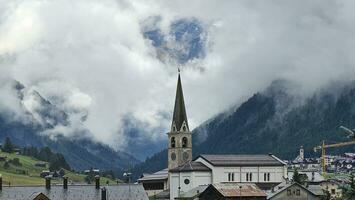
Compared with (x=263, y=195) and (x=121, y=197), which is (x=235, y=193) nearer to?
(x=263, y=195)

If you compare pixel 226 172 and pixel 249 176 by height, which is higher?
pixel 226 172

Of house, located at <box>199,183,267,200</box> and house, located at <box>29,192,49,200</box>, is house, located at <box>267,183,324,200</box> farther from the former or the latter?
house, located at <box>29,192,49,200</box>

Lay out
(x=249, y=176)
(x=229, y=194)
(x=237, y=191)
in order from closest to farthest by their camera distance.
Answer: (x=229, y=194) < (x=237, y=191) < (x=249, y=176)

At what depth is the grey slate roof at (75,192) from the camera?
124 meters

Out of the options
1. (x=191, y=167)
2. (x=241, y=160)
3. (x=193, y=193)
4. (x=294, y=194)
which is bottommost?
(x=294, y=194)

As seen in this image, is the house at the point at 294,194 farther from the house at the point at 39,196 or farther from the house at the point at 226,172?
the house at the point at 39,196

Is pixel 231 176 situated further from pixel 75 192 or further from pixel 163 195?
pixel 75 192

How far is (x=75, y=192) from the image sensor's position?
127 m

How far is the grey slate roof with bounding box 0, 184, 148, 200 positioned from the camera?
124 meters

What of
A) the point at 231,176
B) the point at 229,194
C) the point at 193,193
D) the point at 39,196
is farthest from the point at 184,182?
the point at 39,196

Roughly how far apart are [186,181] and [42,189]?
197 ft

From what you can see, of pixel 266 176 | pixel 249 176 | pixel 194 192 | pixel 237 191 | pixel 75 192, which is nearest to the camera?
pixel 75 192

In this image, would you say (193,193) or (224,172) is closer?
(193,193)

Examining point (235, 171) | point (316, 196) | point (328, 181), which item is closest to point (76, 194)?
point (316, 196)
